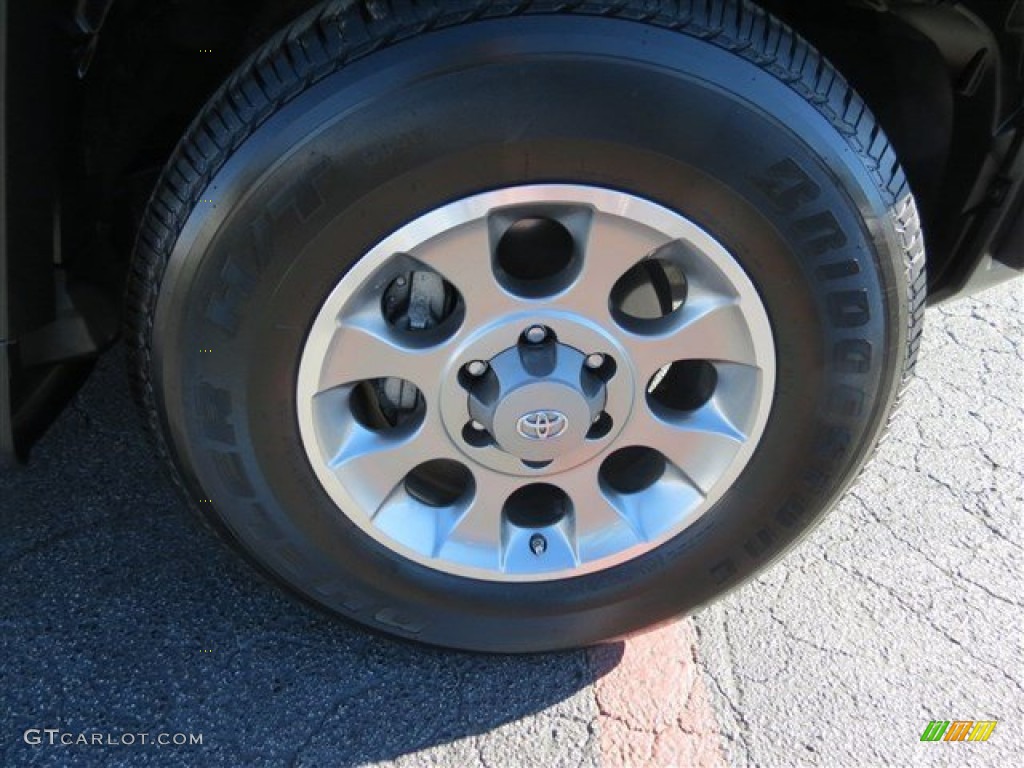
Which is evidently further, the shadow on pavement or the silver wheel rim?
the shadow on pavement

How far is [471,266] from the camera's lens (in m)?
1.61

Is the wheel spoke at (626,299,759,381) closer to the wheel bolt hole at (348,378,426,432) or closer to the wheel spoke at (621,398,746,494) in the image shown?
the wheel spoke at (621,398,746,494)

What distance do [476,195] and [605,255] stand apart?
0.23 meters

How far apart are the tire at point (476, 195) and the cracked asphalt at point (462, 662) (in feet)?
0.94

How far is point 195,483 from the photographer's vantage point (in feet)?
5.79

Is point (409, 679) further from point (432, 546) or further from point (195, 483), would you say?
point (195, 483)

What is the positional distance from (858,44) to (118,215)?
4.86ft

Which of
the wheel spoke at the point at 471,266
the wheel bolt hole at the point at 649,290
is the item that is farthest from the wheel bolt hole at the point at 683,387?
the wheel spoke at the point at 471,266

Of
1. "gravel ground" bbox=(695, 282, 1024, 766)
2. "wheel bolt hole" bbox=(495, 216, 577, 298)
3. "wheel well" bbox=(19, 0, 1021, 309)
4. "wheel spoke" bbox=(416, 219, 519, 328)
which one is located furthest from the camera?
"gravel ground" bbox=(695, 282, 1024, 766)

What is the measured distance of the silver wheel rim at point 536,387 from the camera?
161 cm

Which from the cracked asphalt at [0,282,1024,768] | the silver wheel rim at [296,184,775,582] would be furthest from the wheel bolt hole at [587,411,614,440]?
the cracked asphalt at [0,282,1024,768]

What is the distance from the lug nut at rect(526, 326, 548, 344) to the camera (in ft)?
5.59

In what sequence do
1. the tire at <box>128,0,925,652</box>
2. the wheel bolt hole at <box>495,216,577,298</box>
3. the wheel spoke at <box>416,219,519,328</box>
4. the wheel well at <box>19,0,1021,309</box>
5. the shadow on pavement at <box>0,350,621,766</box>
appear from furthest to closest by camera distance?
the shadow on pavement at <box>0,350,621,766</box> → the wheel well at <box>19,0,1021,309</box> → the wheel bolt hole at <box>495,216,577,298</box> → the wheel spoke at <box>416,219,519,328</box> → the tire at <box>128,0,925,652</box>

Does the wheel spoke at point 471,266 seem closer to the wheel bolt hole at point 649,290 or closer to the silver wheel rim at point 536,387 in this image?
the silver wheel rim at point 536,387
